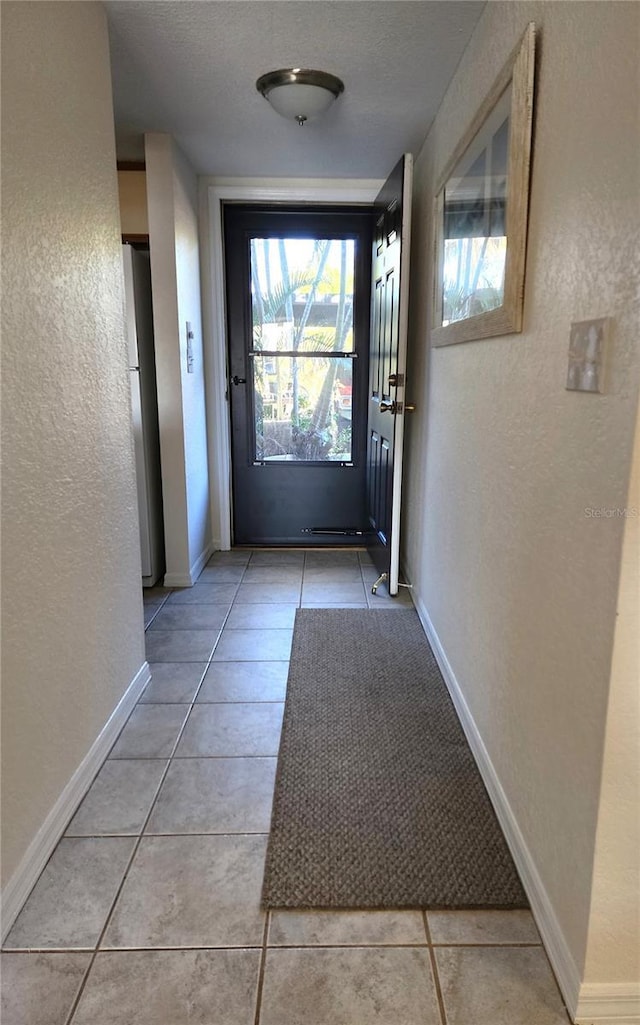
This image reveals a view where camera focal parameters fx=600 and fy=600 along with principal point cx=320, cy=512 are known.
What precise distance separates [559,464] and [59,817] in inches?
55.2

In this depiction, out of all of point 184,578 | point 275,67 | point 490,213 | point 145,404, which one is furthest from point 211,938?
point 275,67

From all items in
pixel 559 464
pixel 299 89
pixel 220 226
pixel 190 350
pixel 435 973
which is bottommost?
pixel 435 973

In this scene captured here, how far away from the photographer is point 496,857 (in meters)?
1.40

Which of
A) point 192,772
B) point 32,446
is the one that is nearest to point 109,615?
point 192,772

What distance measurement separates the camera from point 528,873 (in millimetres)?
1295

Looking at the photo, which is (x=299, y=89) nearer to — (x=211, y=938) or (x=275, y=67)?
(x=275, y=67)

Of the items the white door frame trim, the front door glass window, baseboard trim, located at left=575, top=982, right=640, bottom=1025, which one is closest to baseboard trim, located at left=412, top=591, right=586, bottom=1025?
baseboard trim, located at left=575, top=982, right=640, bottom=1025

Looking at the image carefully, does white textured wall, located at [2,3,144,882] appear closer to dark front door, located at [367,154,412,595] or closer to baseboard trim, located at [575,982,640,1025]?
baseboard trim, located at [575,982,640,1025]

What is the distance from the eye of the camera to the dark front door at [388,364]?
2.60 m

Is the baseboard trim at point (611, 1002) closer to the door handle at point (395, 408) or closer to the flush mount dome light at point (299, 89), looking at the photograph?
the door handle at point (395, 408)

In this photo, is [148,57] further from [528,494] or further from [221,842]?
[221,842]

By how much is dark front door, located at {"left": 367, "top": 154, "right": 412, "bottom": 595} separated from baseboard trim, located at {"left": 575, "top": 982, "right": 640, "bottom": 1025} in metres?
1.95

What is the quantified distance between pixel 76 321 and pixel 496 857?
1669 mm

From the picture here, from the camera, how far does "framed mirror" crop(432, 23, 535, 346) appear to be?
4.39ft
